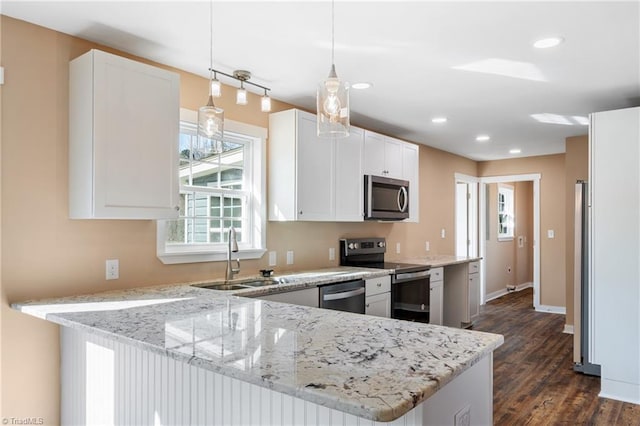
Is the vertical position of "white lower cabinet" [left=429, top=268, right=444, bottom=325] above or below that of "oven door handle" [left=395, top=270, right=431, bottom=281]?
below

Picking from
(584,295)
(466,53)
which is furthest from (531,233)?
(466,53)

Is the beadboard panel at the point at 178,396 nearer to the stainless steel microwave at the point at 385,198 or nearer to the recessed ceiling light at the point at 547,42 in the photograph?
the recessed ceiling light at the point at 547,42

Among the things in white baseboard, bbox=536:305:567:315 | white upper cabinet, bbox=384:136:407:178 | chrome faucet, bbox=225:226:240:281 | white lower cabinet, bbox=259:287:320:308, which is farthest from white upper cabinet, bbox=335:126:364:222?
white baseboard, bbox=536:305:567:315

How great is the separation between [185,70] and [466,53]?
5.95ft

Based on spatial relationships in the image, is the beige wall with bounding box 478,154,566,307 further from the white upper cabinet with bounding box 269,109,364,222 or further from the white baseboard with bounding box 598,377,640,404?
the white upper cabinet with bounding box 269,109,364,222

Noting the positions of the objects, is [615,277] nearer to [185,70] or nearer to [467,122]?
[467,122]

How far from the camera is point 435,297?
184 inches

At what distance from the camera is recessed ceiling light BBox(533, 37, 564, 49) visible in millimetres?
2439

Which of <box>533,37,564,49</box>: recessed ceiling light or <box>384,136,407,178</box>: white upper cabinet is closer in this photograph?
<box>533,37,564,49</box>: recessed ceiling light

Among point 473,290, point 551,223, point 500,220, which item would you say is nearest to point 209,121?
point 473,290

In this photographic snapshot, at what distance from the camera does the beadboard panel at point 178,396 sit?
1.27 meters

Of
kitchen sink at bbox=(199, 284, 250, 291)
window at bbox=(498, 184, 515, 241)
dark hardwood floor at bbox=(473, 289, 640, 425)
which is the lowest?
dark hardwood floor at bbox=(473, 289, 640, 425)

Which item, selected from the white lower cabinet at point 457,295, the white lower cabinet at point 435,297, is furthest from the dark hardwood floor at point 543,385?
the white lower cabinet at point 435,297

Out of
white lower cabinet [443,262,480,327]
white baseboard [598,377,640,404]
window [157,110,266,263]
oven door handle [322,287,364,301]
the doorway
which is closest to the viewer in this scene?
window [157,110,266,263]
